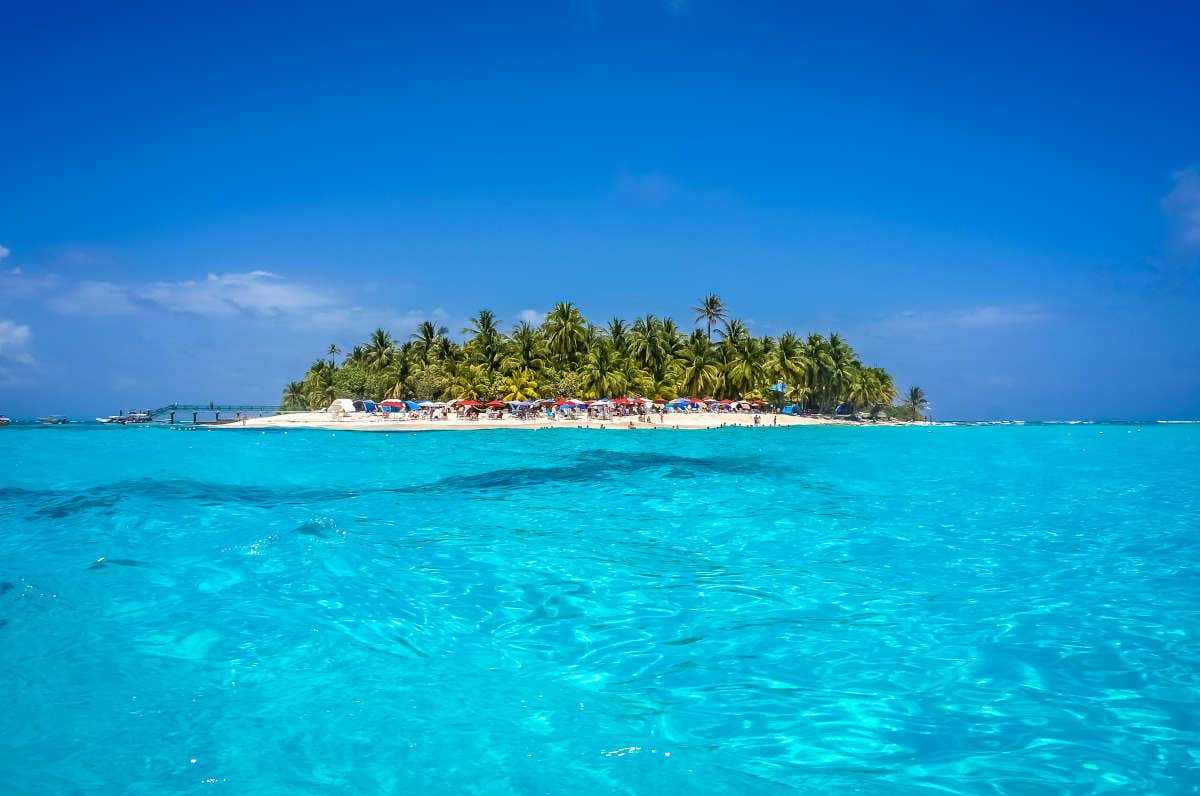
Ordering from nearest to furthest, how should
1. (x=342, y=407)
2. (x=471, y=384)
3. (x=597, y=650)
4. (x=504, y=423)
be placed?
(x=597, y=650), (x=504, y=423), (x=342, y=407), (x=471, y=384)

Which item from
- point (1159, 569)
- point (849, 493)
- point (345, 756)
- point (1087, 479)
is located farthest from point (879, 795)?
point (1087, 479)

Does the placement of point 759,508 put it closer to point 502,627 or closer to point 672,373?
point 502,627

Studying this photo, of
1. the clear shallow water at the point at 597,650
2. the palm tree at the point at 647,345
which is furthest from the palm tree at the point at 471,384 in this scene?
the clear shallow water at the point at 597,650

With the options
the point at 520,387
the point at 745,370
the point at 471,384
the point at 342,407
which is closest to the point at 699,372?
the point at 745,370

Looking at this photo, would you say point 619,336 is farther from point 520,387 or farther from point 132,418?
point 132,418

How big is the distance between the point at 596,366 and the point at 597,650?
5776 cm

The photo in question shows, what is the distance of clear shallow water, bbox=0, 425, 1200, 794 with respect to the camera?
13.7 feet

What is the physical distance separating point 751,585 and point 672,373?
6082cm

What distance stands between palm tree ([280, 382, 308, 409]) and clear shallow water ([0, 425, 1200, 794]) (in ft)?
237

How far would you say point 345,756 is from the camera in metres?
4.21

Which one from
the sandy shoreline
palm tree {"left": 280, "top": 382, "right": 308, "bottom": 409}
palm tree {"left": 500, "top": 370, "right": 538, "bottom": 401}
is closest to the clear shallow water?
the sandy shoreline

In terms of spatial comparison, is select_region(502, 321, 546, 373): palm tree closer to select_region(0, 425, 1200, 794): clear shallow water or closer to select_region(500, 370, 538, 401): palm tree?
select_region(500, 370, 538, 401): palm tree

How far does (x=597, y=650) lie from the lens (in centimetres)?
615

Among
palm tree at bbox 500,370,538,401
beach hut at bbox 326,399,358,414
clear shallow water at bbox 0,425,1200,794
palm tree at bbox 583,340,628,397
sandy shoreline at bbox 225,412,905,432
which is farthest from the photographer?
palm tree at bbox 583,340,628,397
